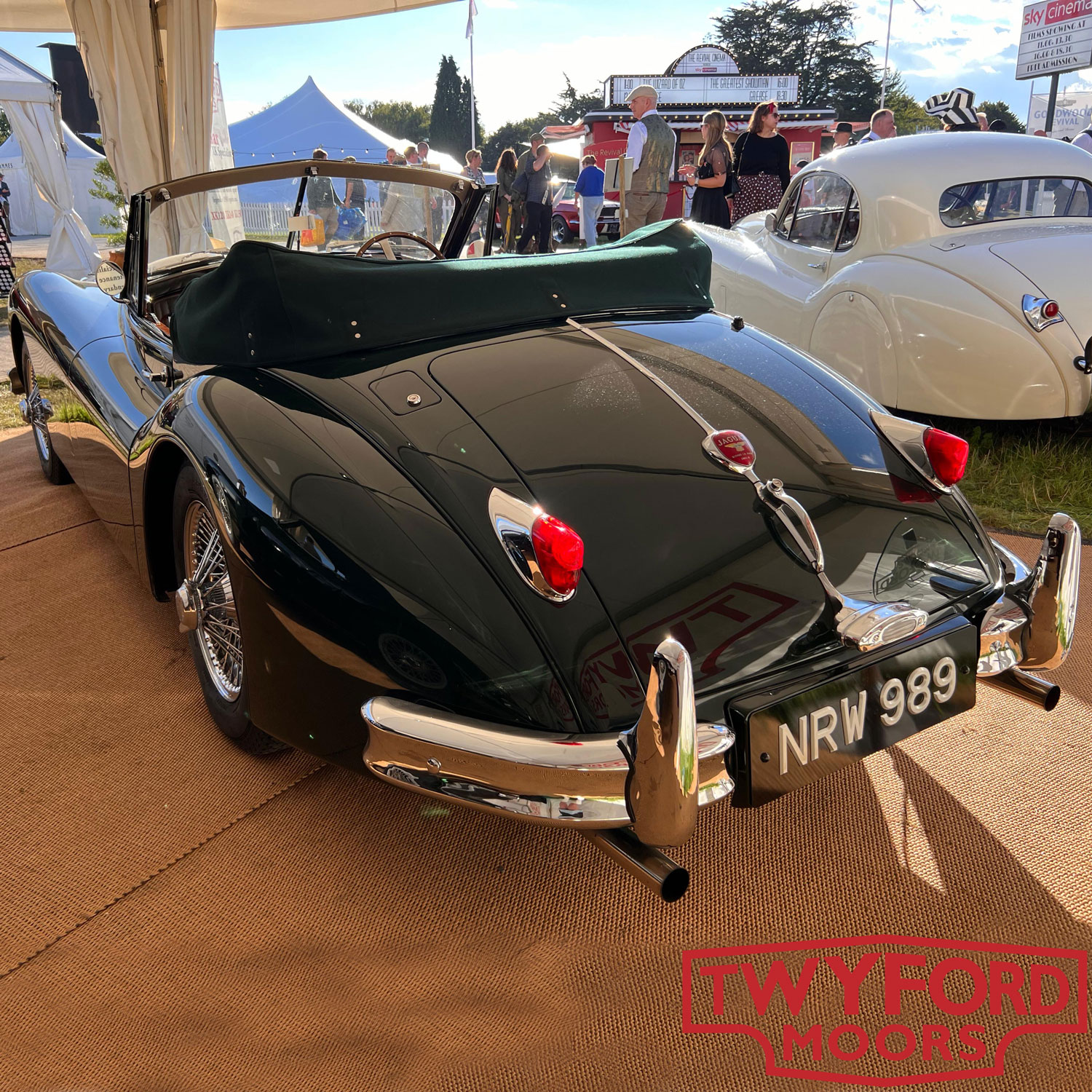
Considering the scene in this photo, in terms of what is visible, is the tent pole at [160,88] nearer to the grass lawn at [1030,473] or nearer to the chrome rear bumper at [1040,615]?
the grass lawn at [1030,473]

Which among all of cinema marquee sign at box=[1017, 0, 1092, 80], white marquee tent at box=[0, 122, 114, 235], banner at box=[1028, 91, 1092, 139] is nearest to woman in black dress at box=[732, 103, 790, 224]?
white marquee tent at box=[0, 122, 114, 235]

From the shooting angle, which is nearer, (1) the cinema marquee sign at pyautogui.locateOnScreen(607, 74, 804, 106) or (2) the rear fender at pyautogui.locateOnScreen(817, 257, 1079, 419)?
(2) the rear fender at pyautogui.locateOnScreen(817, 257, 1079, 419)

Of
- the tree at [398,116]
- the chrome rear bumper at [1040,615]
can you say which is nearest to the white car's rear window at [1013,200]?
the chrome rear bumper at [1040,615]

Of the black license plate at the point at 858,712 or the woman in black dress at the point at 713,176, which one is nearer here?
the black license plate at the point at 858,712

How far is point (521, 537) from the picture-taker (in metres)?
1.54

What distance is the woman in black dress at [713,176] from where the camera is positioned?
7469mm

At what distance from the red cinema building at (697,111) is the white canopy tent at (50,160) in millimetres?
12237

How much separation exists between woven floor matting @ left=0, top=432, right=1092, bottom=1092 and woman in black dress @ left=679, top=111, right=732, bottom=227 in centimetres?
632

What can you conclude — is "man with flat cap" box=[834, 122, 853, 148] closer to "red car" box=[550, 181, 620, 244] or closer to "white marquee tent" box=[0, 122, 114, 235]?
"red car" box=[550, 181, 620, 244]

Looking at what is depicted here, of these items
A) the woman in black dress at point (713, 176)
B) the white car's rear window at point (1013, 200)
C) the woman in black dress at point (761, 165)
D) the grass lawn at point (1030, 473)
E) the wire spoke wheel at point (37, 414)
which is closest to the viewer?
the wire spoke wheel at point (37, 414)

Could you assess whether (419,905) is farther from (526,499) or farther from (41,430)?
(41,430)

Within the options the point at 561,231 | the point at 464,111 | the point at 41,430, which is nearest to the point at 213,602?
the point at 41,430

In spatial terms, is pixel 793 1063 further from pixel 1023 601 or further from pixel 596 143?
pixel 596 143

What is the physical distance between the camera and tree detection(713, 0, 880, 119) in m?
50.9
